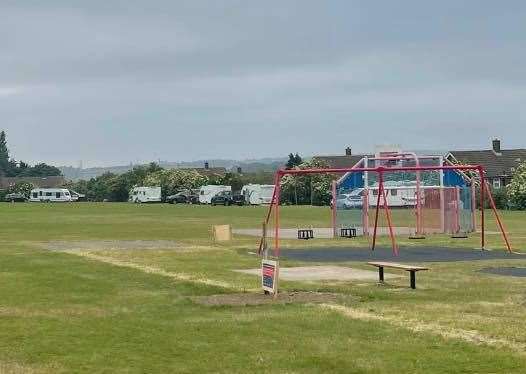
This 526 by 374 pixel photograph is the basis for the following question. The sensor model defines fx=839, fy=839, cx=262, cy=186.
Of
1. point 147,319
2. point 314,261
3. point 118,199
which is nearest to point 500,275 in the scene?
point 314,261

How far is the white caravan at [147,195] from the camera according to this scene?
110m

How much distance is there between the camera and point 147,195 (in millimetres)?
110375

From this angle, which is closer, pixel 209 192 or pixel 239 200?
pixel 239 200

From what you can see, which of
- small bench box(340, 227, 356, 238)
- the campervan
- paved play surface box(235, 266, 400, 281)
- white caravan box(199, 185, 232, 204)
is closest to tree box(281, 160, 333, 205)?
white caravan box(199, 185, 232, 204)

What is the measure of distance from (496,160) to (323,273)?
321 feet

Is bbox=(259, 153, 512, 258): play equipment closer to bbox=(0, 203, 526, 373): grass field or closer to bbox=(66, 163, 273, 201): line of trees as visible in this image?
bbox=(0, 203, 526, 373): grass field

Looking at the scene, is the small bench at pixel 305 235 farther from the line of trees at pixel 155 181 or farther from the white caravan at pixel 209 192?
the line of trees at pixel 155 181

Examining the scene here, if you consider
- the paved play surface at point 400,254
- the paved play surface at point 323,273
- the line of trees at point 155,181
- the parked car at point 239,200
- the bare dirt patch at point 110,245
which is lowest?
the paved play surface at point 323,273

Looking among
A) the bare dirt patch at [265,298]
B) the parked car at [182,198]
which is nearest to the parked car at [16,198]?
the parked car at [182,198]

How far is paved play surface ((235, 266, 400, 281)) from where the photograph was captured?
63.7 feet

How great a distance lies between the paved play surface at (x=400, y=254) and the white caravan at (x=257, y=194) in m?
64.8

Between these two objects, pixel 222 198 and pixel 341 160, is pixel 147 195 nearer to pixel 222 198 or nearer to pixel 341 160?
pixel 222 198

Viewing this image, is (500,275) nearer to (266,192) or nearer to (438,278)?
(438,278)

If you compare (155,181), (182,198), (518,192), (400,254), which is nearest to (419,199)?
(400,254)
